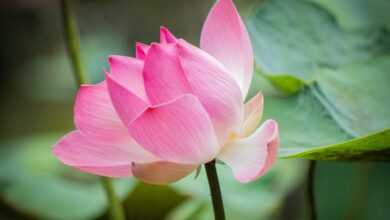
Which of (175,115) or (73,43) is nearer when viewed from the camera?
(175,115)

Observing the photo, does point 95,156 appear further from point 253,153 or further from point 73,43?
point 73,43

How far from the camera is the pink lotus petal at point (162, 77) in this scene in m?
0.41

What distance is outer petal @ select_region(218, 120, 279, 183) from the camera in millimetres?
410

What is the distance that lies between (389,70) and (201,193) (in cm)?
45

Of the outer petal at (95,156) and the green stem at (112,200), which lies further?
the green stem at (112,200)

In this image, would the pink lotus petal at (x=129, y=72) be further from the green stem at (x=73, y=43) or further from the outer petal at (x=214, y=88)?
the green stem at (x=73, y=43)

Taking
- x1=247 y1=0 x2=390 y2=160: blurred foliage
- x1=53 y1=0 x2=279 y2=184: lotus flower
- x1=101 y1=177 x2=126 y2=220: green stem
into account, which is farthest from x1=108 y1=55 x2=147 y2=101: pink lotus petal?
x1=101 y1=177 x2=126 y2=220: green stem

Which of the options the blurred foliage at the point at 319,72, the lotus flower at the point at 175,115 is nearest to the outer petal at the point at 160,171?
the lotus flower at the point at 175,115

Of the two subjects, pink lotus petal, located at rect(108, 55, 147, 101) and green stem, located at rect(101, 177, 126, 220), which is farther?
green stem, located at rect(101, 177, 126, 220)

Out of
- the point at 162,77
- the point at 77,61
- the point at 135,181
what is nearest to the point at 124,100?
the point at 162,77

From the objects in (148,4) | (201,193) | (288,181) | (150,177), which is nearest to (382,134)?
(150,177)

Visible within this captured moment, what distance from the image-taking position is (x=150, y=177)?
438mm

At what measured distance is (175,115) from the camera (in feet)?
1.33

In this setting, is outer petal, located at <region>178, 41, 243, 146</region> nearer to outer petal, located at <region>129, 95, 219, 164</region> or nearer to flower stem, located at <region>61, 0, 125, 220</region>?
outer petal, located at <region>129, 95, 219, 164</region>
